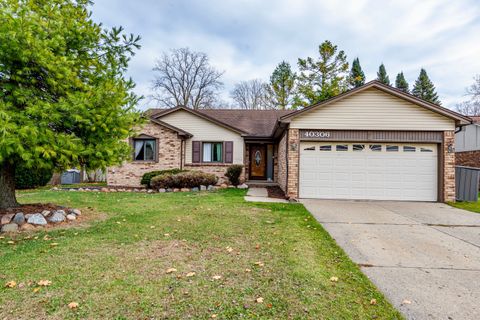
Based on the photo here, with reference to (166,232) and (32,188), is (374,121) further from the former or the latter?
(32,188)

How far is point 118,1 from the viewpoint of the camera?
9.56 m

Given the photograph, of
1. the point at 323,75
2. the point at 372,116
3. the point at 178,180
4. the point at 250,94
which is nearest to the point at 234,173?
the point at 178,180

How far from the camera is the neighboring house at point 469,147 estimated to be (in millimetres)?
16766

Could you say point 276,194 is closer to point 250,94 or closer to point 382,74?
point 250,94

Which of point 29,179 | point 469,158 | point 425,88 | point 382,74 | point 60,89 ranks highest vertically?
point 382,74

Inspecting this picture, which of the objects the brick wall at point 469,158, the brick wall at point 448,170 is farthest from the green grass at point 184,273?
the brick wall at point 469,158

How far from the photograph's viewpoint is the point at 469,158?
17.1 m

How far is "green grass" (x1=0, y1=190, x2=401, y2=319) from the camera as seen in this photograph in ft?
8.32

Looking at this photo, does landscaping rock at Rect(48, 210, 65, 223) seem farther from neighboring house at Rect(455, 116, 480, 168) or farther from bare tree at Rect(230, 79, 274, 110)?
bare tree at Rect(230, 79, 274, 110)

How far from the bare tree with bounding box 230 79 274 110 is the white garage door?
2074cm

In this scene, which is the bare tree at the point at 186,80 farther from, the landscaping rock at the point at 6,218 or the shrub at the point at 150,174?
the landscaping rock at the point at 6,218

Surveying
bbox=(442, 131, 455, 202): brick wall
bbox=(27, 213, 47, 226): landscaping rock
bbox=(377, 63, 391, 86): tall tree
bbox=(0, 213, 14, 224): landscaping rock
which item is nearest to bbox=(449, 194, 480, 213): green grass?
bbox=(442, 131, 455, 202): brick wall

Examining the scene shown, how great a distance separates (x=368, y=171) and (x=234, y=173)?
6.38m

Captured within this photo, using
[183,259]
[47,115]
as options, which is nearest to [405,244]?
[183,259]
